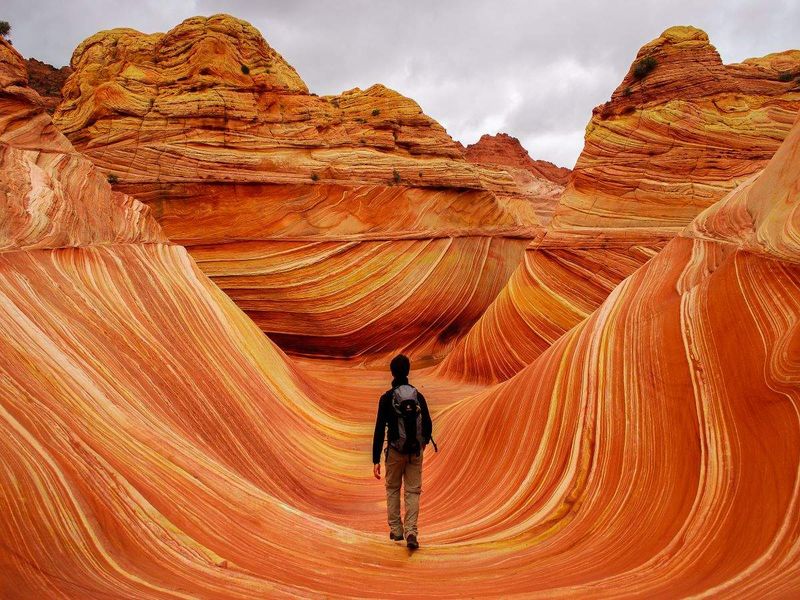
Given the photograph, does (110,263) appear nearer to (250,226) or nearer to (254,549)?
(254,549)

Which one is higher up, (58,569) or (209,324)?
(209,324)

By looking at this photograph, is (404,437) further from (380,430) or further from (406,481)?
(406,481)

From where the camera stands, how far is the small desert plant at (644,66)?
45.4 ft

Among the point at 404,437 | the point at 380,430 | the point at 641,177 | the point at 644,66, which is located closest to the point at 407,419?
the point at 404,437

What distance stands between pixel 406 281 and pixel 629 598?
1249 centimetres

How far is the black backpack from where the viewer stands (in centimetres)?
430

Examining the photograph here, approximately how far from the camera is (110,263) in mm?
7781

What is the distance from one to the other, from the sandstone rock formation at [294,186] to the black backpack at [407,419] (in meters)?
10.7

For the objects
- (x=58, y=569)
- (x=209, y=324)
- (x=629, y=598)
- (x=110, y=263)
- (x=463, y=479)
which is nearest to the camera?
(x=58, y=569)

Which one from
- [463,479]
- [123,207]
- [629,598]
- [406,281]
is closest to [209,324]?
[123,207]

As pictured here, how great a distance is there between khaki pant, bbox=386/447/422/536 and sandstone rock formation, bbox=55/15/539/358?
10.5m

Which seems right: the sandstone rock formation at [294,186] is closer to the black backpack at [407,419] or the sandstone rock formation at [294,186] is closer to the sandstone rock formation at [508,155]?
the black backpack at [407,419]

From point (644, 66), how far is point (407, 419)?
1236 cm

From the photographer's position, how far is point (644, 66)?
45.5ft
